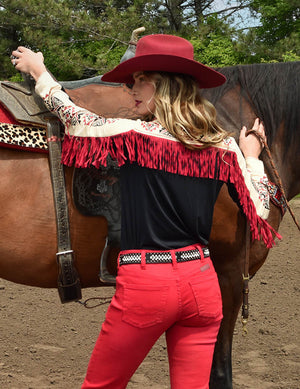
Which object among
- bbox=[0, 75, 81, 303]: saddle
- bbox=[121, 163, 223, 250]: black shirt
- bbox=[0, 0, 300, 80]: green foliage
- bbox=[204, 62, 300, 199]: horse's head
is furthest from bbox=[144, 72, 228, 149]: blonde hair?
bbox=[0, 0, 300, 80]: green foliage

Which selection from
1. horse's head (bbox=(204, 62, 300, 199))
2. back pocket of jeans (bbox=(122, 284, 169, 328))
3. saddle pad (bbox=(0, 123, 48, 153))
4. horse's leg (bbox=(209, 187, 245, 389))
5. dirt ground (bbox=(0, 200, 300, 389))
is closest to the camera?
back pocket of jeans (bbox=(122, 284, 169, 328))

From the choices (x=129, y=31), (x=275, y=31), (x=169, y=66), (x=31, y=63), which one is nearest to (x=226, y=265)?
(x=169, y=66)

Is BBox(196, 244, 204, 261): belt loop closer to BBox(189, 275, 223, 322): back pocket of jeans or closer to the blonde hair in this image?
BBox(189, 275, 223, 322): back pocket of jeans

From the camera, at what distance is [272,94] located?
244cm

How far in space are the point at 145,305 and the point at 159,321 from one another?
0.07m

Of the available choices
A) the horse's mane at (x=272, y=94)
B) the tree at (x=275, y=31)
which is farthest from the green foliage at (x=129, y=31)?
the horse's mane at (x=272, y=94)

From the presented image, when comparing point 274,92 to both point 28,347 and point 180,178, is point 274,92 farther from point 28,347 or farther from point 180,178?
point 28,347

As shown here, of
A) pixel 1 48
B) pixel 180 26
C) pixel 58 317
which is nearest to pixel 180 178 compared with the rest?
pixel 58 317

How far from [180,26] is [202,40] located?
1.90 m

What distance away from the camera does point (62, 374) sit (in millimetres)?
3271

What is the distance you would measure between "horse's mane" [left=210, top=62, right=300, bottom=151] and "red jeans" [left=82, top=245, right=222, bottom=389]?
109cm

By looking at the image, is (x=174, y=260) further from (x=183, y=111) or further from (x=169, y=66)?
Answer: (x=169, y=66)

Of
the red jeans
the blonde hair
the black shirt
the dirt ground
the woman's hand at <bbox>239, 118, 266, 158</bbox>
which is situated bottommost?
the dirt ground

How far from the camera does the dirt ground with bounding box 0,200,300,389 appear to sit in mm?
3205
